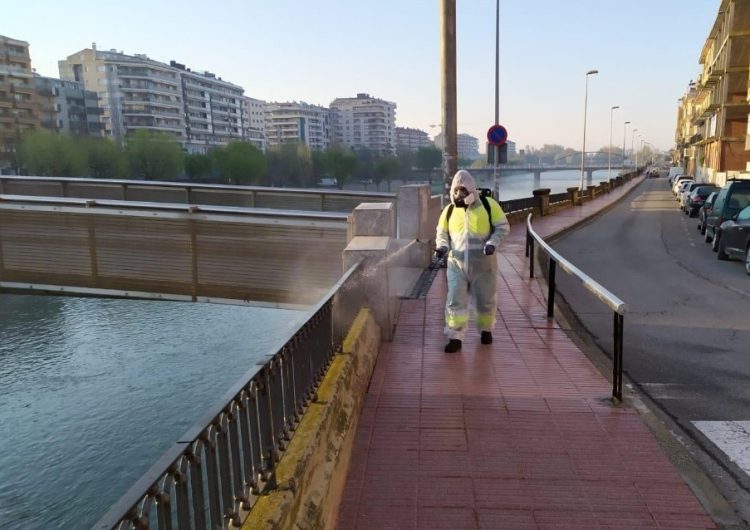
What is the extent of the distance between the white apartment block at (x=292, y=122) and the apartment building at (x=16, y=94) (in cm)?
7827

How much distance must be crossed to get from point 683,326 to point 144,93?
118720mm

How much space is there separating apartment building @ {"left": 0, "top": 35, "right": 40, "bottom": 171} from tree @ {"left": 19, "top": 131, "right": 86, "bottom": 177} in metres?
13.9

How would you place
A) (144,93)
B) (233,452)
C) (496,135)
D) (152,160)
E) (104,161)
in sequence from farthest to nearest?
(144,93) → (152,160) → (104,161) → (496,135) → (233,452)

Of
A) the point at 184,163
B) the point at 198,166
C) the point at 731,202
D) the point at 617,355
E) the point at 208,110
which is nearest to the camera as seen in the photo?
the point at 617,355

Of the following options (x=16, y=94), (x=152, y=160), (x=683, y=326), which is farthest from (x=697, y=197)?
(x=16, y=94)

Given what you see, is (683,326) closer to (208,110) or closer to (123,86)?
(123,86)

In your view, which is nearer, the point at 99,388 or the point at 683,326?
the point at 683,326

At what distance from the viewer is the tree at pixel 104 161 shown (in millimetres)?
62906

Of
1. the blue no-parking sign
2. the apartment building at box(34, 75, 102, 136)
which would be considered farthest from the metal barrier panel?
the apartment building at box(34, 75, 102, 136)

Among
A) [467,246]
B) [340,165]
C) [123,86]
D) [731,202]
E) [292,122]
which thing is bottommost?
[731,202]

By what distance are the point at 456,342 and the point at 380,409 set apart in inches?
61.7

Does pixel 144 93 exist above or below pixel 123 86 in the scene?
below

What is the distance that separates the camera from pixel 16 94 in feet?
264

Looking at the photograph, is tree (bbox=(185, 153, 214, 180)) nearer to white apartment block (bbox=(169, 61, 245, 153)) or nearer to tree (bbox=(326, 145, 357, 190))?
tree (bbox=(326, 145, 357, 190))
